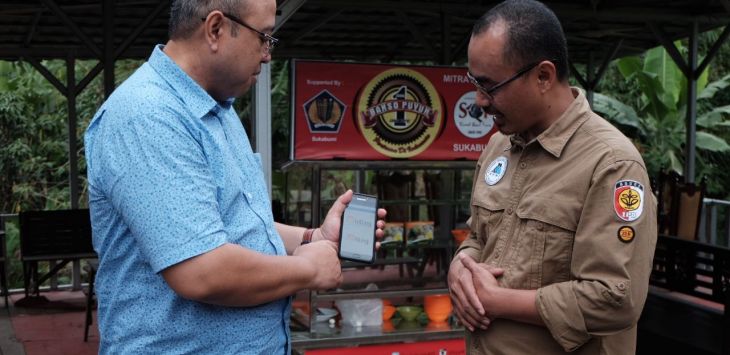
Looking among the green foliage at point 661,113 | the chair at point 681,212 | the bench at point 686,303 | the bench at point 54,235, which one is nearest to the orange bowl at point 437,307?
the bench at point 686,303

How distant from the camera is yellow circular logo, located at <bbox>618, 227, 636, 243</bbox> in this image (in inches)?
77.4

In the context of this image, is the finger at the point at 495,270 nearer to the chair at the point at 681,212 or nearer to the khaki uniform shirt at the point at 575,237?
the khaki uniform shirt at the point at 575,237

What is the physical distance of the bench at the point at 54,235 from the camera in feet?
28.9

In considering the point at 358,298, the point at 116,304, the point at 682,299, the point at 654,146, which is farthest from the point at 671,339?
the point at 654,146

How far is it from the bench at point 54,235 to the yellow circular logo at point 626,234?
775cm

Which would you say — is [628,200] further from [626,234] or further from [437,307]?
[437,307]

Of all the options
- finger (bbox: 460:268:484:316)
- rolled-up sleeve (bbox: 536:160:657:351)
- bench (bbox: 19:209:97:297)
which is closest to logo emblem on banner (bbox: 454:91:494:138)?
finger (bbox: 460:268:484:316)

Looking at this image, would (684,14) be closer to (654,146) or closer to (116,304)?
(654,146)

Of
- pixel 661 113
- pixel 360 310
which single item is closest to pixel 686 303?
pixel 360 310

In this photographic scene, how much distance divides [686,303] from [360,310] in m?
1.93

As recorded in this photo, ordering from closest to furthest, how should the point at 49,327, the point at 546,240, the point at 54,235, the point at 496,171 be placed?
the point at 546,240, the point at 496,171, the point at 49,327, the point at 54,235

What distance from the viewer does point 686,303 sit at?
15.7 feet

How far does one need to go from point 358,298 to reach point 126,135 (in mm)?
3395

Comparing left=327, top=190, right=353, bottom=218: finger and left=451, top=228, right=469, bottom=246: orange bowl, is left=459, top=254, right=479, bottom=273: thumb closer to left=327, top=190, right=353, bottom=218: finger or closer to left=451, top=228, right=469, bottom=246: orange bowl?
left=327, top=190, right=353, bottom=218: finger
